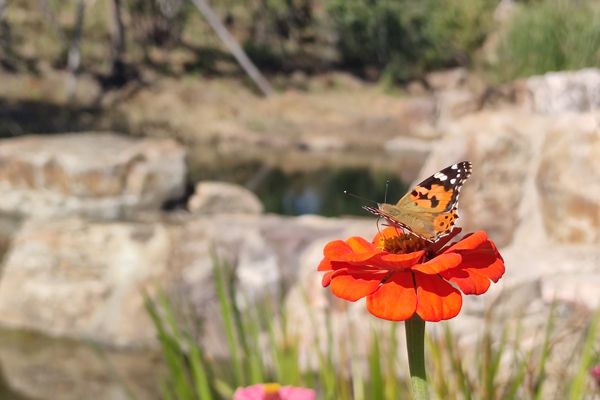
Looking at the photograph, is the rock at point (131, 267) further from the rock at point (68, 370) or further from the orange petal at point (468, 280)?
the orange petal at point (468, 280)

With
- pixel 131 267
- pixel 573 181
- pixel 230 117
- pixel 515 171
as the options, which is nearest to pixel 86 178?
pixel 131 267

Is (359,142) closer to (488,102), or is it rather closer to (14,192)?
(488,102)

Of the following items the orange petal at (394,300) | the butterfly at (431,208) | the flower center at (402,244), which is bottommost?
the orange petal at (394,300)

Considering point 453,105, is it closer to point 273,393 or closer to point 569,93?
point 569,93

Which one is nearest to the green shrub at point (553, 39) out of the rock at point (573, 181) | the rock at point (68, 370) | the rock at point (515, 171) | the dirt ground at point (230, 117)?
the rock at point (515, 171)

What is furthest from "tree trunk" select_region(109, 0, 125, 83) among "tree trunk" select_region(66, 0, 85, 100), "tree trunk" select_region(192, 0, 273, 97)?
"tree trunk" select_region(192, 0, 273, 97)

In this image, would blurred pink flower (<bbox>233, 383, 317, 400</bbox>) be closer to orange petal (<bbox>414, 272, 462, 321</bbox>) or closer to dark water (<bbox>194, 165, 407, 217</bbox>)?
orange petal (<bbox>414, 272, 462, 321</bbox>)

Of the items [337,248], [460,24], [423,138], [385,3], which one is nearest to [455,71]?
[460,24]
